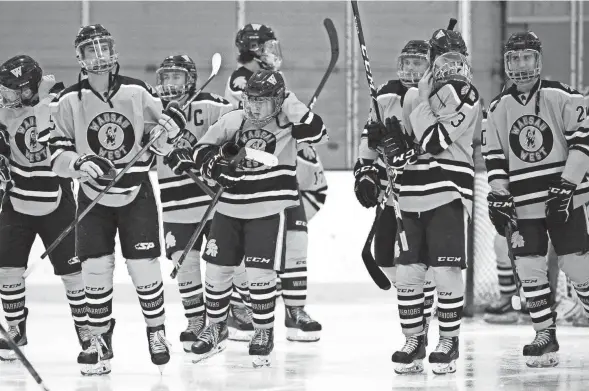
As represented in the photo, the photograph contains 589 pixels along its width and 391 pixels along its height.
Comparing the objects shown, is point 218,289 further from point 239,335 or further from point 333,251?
point 333,251

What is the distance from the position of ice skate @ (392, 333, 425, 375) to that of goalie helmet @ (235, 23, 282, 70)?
161 cm

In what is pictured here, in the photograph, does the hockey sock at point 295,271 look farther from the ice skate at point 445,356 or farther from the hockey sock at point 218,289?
the ice skate at point 445,356

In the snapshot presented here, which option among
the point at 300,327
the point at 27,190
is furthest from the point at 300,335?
the point at 27,190

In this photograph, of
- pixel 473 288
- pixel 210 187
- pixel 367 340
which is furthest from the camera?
pixel 473 288

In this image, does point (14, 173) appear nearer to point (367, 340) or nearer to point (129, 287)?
point (367, 340)

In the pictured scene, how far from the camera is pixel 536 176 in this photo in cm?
414

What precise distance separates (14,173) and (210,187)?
78 centimetres

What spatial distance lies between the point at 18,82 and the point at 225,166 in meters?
0.92

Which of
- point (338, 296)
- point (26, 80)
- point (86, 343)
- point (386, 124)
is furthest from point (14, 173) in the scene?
point (338, 296)

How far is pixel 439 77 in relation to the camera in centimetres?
403

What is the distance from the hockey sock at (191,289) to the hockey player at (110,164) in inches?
26.7

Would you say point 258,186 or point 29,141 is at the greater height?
point 29,141

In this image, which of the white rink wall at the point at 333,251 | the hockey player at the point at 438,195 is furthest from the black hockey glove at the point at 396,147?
the white rink wall at the point at 333,251

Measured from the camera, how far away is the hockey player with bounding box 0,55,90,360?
4.44 meters
